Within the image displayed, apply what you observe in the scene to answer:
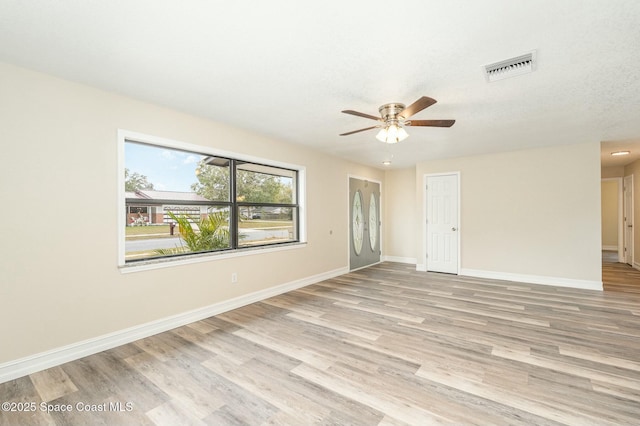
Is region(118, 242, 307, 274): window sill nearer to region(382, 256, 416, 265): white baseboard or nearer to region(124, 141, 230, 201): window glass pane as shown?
region(124, 141, 230, 201): window glass pane

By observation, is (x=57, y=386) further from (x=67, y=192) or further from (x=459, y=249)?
(x=459, y=249)

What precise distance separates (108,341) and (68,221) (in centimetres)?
119

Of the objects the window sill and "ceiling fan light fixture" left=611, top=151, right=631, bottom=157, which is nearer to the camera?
the window sill

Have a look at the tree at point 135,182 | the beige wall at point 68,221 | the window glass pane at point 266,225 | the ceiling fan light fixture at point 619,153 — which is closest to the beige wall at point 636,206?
the ceiling fan light fixture at point 619,153

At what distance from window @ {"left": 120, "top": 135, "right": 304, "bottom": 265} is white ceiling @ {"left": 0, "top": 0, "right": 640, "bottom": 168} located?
2.00 feet

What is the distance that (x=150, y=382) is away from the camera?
2.15 m

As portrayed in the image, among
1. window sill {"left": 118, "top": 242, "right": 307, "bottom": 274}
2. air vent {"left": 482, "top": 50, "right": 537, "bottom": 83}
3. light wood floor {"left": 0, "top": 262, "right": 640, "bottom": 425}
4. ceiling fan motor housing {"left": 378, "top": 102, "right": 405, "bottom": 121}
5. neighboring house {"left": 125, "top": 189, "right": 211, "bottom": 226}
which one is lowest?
light wood floor {"left": 0, "top": 262, "right": 640, "bottom": 425}

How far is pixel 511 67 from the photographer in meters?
2.30

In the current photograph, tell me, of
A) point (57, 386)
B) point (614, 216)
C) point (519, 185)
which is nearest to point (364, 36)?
point (57, 386)

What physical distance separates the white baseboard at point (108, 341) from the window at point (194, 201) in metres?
0.69

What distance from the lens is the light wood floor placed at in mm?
1808

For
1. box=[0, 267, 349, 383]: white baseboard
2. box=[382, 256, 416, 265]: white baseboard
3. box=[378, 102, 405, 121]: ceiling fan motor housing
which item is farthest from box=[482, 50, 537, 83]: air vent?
box=[382, 256, 416, 265]: white baseboard

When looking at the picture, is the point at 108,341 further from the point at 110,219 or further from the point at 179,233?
the point at 179,233

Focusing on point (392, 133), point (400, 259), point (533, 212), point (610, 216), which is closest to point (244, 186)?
point (392, 133)
